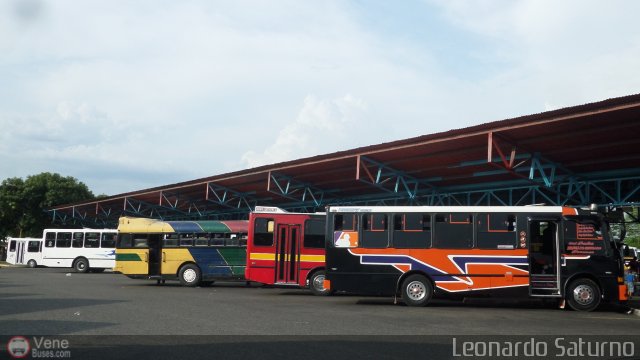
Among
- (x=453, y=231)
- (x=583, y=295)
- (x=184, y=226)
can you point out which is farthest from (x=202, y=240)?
(x=583, y=295)

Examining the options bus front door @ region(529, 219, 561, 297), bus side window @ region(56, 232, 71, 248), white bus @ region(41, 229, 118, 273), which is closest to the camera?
bus front door @ region(529, 219, 561, 297)

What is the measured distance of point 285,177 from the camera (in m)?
29.0

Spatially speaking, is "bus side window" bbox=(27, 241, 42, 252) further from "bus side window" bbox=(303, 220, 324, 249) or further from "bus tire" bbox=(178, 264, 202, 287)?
"bus side window" bbox=(303, 220, 324, 249)

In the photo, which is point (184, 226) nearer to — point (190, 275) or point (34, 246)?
point (190, 275)

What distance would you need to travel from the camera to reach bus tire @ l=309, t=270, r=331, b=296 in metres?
18.7

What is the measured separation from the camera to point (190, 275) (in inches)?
875

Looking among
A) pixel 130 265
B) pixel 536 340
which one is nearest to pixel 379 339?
pixel 536 340

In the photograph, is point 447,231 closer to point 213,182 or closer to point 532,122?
point 532,122

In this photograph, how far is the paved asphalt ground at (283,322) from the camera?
27.9 ft

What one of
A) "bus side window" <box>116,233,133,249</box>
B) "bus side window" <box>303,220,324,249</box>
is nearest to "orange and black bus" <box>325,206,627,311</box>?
"bus side window" <box>303,220,324,249</box>

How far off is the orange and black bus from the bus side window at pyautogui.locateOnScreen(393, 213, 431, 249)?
0.03 m

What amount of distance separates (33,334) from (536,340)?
8011mm

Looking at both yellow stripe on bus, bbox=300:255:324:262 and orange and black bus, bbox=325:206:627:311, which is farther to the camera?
yellow stripe on bus, bbox=300:255:324:262

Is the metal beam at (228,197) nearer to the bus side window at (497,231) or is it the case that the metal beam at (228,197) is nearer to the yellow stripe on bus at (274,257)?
the yellow stripe on bus at (274,257)
